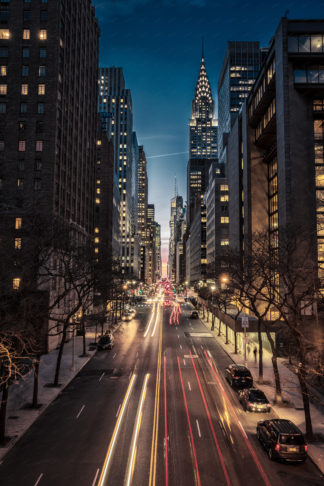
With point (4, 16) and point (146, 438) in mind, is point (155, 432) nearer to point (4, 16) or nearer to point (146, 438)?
point (146, 438)

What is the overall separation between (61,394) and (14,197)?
86.4 feet

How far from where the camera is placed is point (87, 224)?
66.4 metres

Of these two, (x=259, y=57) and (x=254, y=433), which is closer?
(x=254, y=433)

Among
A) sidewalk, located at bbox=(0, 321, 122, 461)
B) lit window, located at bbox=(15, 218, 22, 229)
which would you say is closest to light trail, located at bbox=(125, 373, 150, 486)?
sidewalk, located at bbox=(0, 321, 122, 461)

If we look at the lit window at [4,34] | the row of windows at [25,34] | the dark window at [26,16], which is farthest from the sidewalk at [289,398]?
the dark window at [26,16]

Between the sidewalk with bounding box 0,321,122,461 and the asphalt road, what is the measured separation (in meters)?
0.52

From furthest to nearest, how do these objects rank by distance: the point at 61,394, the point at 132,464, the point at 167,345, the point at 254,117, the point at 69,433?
the point at 254,117
the point at 167,345
the point at 61,394
the point at 69,433
the point at 132,464

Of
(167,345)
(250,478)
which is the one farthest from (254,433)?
(167,345)

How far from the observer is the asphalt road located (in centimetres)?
1375

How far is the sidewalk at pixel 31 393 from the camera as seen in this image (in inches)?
724

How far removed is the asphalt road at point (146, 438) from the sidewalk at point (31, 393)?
522 mm

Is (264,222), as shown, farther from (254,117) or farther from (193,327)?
(193,327)

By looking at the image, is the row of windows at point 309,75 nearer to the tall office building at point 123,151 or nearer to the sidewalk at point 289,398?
the sidewalk at point 289,398

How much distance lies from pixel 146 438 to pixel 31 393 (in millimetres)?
12018
